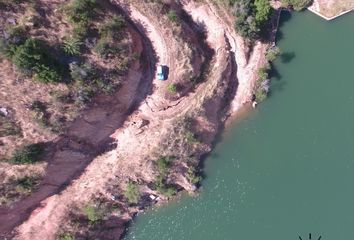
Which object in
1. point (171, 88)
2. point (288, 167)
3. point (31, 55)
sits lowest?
point (288, 167)

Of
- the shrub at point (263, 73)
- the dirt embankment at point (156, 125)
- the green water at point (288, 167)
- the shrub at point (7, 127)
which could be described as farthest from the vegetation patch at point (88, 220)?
the shrub at point (263, 73)

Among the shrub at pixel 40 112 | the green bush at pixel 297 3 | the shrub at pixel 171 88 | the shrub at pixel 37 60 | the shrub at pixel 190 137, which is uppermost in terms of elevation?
the green bush at pixel 297 3

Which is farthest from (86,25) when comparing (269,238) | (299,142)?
(269,238)

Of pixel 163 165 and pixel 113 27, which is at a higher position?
pixel 113 27

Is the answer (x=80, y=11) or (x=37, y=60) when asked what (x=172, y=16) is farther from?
(x=37, y=60)

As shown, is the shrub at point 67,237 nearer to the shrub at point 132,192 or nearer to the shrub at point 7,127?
the shrub at point 132,192

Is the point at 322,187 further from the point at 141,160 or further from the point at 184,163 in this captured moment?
the point at 141,160

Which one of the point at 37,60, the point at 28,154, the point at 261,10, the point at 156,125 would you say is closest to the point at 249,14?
the point at 261,10
